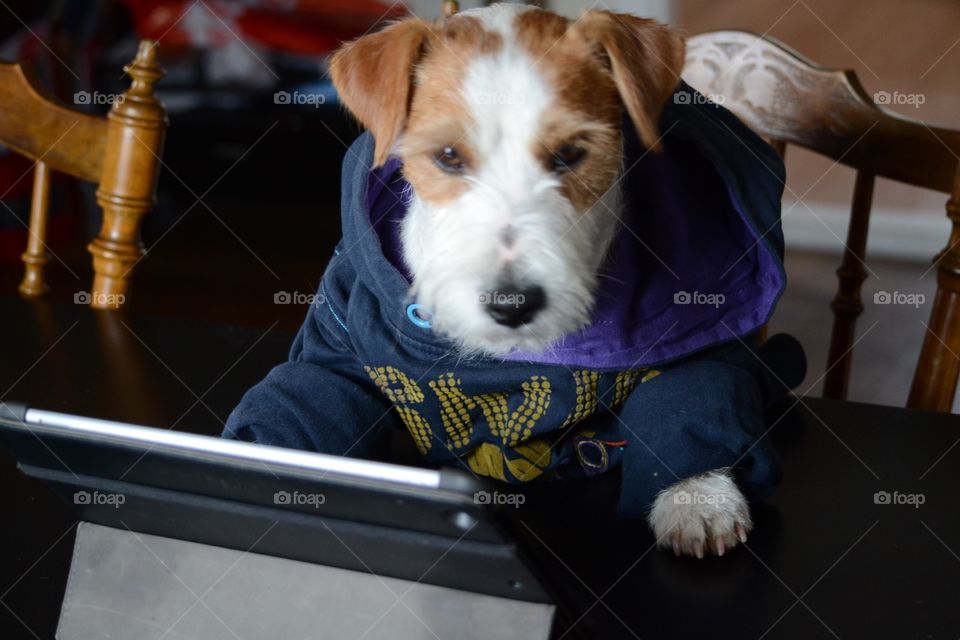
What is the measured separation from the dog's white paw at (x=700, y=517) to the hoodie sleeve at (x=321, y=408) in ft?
0.99

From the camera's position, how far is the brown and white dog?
35.9 inches

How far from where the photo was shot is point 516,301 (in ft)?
2.91

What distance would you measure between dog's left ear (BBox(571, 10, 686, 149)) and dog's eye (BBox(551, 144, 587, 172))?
62mm

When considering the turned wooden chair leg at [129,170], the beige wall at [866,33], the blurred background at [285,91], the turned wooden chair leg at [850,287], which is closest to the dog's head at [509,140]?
the turned wooden chair leg at [129,170]

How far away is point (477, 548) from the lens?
601 millimetres

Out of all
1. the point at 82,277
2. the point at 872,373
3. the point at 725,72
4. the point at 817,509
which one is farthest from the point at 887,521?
the point at 82,277

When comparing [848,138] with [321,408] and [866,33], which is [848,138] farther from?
[866,33]

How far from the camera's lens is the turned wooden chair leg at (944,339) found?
52.6 inches

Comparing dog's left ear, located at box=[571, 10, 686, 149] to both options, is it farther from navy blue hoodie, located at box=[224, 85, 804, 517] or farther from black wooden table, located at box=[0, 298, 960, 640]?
black wooden table, located at box=[0, 298, 960, 640]

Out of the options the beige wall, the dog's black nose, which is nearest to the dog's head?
the dog's black nose

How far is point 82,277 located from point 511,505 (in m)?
2.75

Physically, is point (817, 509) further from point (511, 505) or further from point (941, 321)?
point (941, 321)

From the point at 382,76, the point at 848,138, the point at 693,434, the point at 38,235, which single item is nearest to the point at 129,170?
the point at 38,235

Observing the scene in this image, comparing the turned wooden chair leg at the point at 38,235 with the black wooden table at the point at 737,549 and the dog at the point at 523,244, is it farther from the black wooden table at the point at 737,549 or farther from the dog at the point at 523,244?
the dog at the point at 523,244
